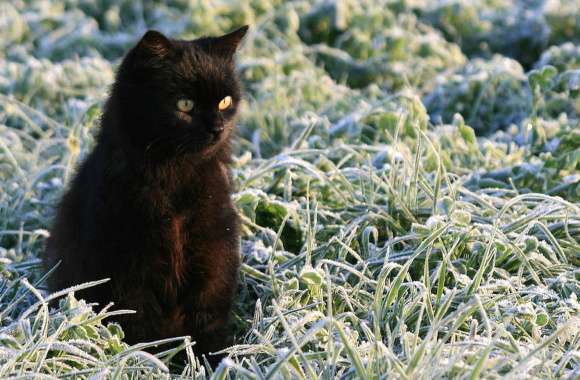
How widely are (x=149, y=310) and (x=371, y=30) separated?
3.77 m

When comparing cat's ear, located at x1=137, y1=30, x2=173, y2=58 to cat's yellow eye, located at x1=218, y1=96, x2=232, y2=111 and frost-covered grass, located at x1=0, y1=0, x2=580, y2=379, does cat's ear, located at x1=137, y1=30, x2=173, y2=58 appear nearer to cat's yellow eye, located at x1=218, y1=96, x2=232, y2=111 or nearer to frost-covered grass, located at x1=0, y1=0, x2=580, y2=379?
cat's yellow eye, located at x1=218, y1=96, x2=232, y2=111

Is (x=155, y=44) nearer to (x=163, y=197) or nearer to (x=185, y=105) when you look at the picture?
(x=185, y=105)

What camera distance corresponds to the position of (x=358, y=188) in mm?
3812

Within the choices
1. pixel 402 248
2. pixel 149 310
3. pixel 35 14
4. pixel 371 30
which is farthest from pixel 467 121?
pixel 35 14

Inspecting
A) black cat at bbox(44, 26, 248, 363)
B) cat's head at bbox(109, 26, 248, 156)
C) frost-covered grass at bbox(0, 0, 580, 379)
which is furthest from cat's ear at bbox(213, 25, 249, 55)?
frost-covered grass at bbox(0, 0, 580, 379)

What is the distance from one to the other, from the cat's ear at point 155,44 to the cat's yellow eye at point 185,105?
0.47 feet

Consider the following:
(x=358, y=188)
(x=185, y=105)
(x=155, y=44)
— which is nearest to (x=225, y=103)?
(x=185, y=105)

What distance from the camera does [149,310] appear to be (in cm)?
291

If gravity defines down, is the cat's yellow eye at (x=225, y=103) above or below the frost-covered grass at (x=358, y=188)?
above

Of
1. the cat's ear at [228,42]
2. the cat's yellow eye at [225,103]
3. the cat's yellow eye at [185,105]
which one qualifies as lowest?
the cat's yellow eye at [225,103]

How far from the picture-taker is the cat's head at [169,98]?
2740mm

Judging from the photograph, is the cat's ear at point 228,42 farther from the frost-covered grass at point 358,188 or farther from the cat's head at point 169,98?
the frost-covered grass at point 358,188

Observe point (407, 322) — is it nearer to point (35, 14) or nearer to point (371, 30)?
point (371, 30)

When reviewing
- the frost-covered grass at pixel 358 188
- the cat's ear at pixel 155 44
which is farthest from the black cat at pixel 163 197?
the frost-covered grass at pixel 358 188
